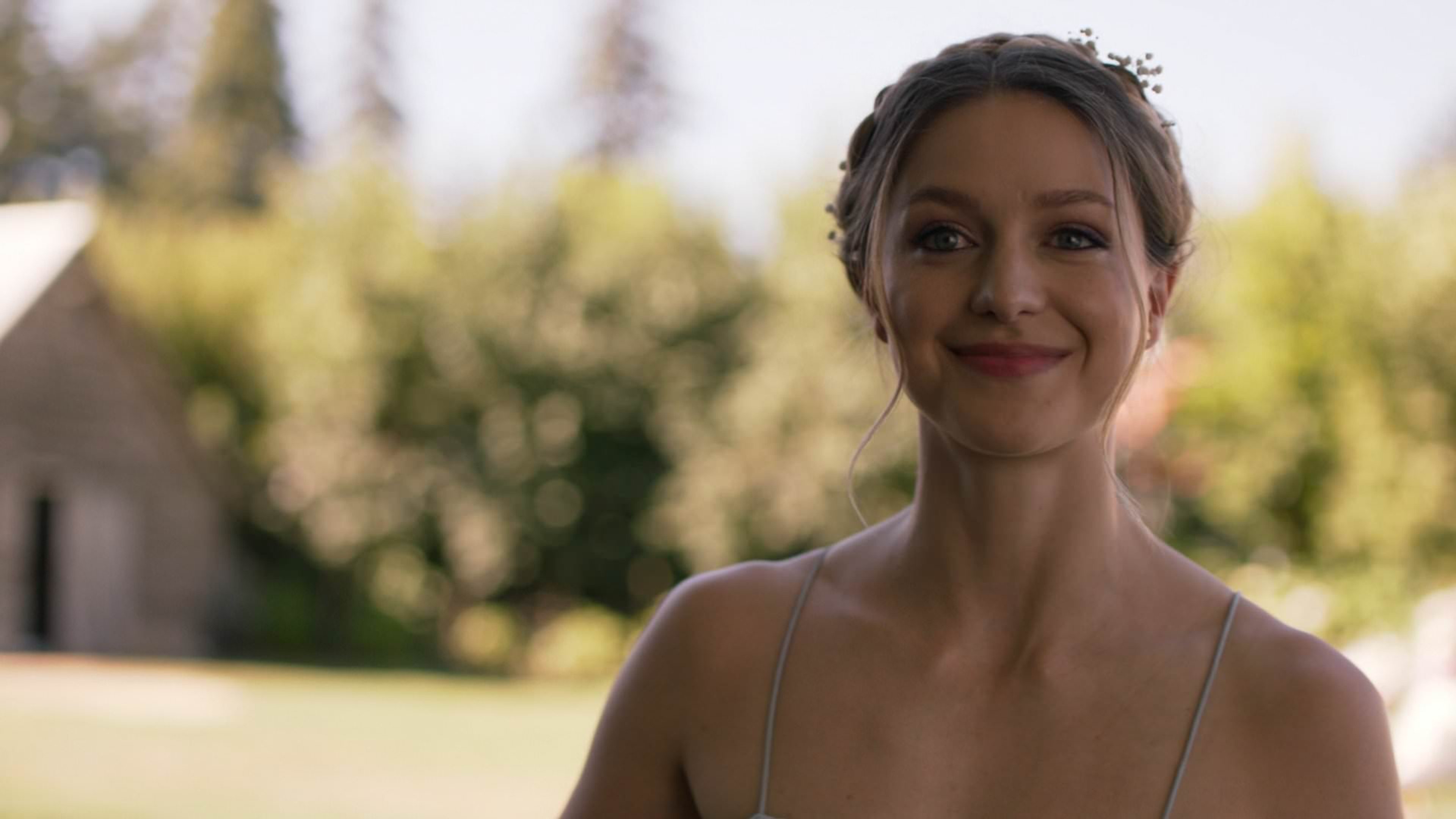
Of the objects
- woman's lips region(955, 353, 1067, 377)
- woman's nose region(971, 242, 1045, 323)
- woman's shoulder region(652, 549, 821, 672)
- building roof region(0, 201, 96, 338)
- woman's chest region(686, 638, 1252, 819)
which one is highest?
building roof region(0, 201, 96, 338)

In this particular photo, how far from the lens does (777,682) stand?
1472 mm

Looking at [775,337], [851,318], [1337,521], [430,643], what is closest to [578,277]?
[775,337]

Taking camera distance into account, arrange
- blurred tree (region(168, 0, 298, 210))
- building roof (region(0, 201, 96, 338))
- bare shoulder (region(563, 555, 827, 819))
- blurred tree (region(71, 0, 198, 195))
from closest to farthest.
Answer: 1. bare shoulder (region(563, 555, 827, 819))
2. building roof (region(0, 201, 96, 338))
3. blurred tree (region(168, 0, 298, 210))
4. blurred tree (region(71, 0, 198, 195))

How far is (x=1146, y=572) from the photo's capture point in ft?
4.65

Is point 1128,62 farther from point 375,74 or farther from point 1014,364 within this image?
point 375,74

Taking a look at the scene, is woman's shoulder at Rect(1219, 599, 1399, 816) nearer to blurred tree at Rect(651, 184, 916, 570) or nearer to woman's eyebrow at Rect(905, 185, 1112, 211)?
woman's eyebrow at Rect(905, 185, 1112, 211)

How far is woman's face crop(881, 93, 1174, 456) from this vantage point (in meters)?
1.32

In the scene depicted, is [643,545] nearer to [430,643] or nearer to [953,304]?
[430,643]

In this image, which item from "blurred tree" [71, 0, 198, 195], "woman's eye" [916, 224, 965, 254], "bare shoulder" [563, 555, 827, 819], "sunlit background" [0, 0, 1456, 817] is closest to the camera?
"woman's eye" [916, 224, 965, 254]

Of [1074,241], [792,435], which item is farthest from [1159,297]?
[792,435]

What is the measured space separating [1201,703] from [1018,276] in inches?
15.5

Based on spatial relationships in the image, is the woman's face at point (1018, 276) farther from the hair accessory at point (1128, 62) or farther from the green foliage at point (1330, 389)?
the green foliage at point (1330, 389)

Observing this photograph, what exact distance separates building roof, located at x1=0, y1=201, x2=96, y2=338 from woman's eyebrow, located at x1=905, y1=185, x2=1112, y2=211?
1661 cm

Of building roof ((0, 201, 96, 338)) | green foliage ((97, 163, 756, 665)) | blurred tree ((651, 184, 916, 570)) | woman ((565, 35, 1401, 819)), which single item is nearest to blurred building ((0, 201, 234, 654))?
building roof ((0, 201, 96, 338))
